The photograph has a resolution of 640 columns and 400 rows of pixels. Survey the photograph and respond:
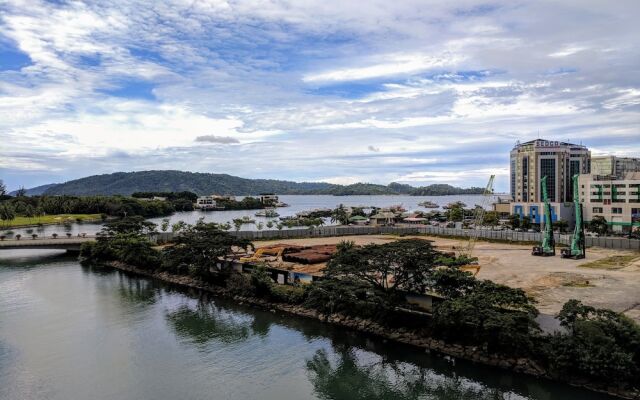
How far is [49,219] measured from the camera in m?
100

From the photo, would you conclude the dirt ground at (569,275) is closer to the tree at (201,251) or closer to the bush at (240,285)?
the bush at (240,285)

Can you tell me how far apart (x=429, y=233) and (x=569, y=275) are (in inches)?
1187

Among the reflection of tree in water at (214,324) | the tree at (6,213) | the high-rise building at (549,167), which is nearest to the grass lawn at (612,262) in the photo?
the reflection of tree in water at (214,324)

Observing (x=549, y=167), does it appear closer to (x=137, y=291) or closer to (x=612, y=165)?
(x=612, y=165)

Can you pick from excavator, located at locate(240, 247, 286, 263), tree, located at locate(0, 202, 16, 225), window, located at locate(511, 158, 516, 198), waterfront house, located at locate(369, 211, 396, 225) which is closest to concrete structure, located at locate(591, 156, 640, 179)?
window, located at locate(511, 158, 516, 198)

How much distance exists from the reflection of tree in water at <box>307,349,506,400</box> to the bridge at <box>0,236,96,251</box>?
1609 inches

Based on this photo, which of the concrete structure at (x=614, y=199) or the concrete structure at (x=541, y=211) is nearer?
the concrete structure at (x=614, y=199)

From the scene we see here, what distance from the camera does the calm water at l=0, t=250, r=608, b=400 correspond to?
1939 cm

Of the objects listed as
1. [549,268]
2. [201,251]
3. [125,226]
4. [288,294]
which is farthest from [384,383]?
[125,226]

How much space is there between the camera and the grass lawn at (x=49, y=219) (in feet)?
291

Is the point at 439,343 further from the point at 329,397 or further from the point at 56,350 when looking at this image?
the point at 56,350

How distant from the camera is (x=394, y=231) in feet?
215

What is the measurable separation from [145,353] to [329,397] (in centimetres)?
994

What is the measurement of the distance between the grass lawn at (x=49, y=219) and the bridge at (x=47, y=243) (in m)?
40.5
